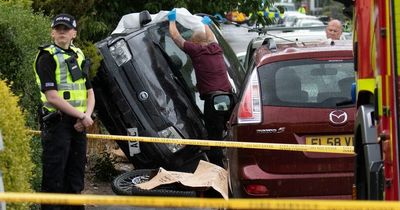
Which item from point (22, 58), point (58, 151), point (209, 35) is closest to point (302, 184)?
point (58, 151)

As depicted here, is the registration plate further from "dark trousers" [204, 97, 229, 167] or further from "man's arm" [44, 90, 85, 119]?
"dark trousers" [204, 97, 229, 167]

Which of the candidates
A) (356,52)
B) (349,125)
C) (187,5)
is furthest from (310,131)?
(187,5)

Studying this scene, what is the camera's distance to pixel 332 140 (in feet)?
21.4

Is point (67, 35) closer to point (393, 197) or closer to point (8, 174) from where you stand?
point (8, 174)

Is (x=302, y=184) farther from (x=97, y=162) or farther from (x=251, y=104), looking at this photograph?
(x=97, y=162)

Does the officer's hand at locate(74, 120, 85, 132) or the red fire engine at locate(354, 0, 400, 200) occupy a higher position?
the red fire engine at locate(354, 0, 400, 200)

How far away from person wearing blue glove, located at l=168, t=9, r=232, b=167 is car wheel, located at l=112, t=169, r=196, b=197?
728 millimetres

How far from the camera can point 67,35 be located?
629cm

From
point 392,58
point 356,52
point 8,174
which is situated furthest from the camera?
point 356,52

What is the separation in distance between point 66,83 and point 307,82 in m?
1.95

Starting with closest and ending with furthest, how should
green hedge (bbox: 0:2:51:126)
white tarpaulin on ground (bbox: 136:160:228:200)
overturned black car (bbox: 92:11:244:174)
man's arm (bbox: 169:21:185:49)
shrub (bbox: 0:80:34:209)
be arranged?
shrub (bbox: 0:80:34:209)
green hedge (bbox: 0:2:51:126)
white tarpaulin on ground (bbox: 136:160:228:200)
overturned black car (bbox: 92:11:244:174)
man's arm (bbox: 169:21:185:49)

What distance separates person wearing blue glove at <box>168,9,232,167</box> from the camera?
8742 millimetres

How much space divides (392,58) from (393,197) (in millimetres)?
729

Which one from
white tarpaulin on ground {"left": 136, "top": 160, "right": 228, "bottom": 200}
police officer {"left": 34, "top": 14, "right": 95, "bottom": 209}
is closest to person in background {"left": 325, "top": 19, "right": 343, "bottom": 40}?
white tarpaulin on ground {"left": 136, "top": 160, "right": 228, "bottom": 200}
